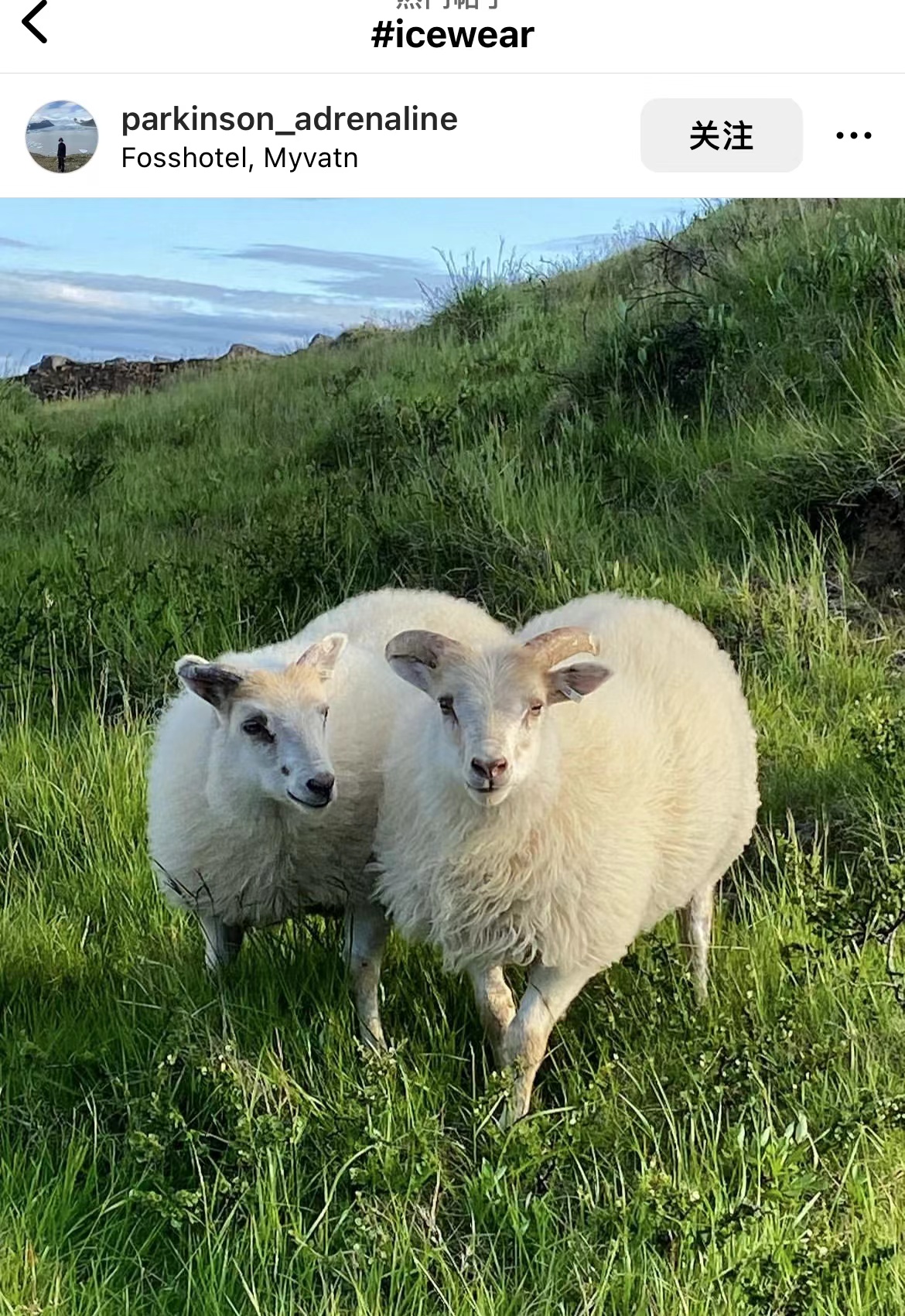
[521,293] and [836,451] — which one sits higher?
[521,293]

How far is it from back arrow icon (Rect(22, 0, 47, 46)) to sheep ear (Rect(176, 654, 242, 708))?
6.19 feet

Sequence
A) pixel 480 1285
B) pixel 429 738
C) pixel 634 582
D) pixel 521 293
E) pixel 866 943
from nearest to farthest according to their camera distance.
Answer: pixel 480 1285 < pixel 429 738 < pixel 866 943 < pixel 634 582 < pixel 521 293

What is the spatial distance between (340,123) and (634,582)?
2.32 m

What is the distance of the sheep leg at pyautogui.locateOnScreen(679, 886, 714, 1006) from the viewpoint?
11.8ft

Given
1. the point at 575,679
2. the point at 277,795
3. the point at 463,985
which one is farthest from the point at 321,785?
the point at 463,985

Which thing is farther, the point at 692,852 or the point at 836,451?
the point at 836,451

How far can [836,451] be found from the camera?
562 cm

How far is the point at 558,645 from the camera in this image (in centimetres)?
283

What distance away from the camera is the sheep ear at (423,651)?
2.79 metres

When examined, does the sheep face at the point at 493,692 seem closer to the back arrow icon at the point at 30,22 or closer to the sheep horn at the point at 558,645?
the sheep horn at the point at 558,645

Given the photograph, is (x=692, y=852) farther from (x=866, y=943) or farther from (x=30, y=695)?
(x=30, y=695)

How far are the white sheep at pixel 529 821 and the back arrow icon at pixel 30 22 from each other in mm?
2182

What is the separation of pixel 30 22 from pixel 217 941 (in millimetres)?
2698

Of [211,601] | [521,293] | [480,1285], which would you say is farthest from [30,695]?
[521,293]
